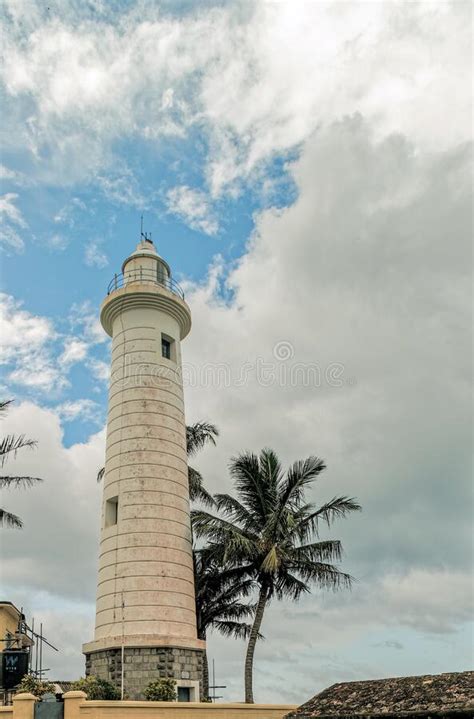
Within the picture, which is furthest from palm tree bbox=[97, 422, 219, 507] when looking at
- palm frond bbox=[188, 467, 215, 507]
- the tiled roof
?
the tiled roof

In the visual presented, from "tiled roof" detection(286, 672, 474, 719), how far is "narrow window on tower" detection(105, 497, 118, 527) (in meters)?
16.2

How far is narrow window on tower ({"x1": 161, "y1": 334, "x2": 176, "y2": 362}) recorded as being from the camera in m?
28.9

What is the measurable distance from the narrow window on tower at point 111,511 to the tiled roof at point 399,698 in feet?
53.1

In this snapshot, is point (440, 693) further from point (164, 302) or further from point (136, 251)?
point (136, 251)

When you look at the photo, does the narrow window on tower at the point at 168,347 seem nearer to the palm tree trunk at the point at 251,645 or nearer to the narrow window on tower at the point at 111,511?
the narrow window on tower at the point at 111,511

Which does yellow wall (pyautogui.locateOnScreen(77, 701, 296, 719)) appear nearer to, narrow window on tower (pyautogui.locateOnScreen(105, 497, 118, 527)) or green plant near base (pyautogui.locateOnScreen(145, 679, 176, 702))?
green plant near base (pyautogui.locateOnScreen(145, 679, 176, 702))

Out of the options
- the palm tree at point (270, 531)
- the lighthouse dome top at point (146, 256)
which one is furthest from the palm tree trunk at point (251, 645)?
the lighthouse dome top at point (146, 256)

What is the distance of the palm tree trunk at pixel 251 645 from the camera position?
82.0ft

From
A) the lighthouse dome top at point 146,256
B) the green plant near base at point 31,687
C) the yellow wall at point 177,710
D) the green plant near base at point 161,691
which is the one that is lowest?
the yellow wall at point 177,710

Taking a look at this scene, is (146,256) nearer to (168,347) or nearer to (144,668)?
(168,347)

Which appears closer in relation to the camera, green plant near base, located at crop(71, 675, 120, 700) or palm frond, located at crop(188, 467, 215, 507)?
green plant near base, located at crop(71, 675, 120, 700)

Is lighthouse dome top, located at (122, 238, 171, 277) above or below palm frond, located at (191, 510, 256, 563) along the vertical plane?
above

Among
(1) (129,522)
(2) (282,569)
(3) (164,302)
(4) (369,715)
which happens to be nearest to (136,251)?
(3) (164,302)

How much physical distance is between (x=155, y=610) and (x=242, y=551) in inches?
179
